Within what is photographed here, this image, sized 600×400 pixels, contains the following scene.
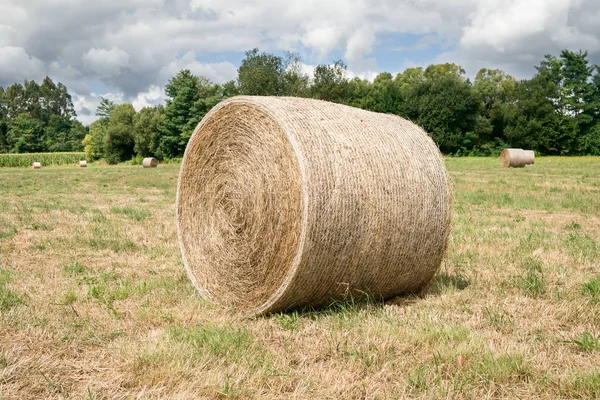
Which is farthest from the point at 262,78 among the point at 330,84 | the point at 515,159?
the point at 515,159

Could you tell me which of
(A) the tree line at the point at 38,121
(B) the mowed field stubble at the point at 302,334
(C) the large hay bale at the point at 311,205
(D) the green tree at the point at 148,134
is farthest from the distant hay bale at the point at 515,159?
(A) the tree line at the point at 38,121

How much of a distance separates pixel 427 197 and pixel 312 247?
1.45m

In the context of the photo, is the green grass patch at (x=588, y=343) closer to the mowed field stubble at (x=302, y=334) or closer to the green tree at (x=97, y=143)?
the mowed field stubble at (x=302, y=334)

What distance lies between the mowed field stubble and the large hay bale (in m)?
0.29

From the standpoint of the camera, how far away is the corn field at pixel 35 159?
6506 cm

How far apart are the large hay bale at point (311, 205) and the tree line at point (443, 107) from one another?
2114 inches

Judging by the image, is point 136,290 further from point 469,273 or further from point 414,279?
point 469,273

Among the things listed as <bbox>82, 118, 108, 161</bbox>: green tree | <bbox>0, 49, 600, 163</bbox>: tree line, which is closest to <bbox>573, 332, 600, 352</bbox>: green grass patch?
<bbox>0, 49, 600, 163</bbox>: tree line

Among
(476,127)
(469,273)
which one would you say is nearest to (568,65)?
(476,127)

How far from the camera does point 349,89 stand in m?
67.1

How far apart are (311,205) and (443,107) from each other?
189ft

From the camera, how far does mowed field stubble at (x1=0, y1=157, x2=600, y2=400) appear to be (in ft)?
11.3

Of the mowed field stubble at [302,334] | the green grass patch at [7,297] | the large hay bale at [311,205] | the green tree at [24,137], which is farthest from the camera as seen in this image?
the green tree at [24,137]

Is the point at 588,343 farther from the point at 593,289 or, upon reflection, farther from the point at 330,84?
the point at 330,84
